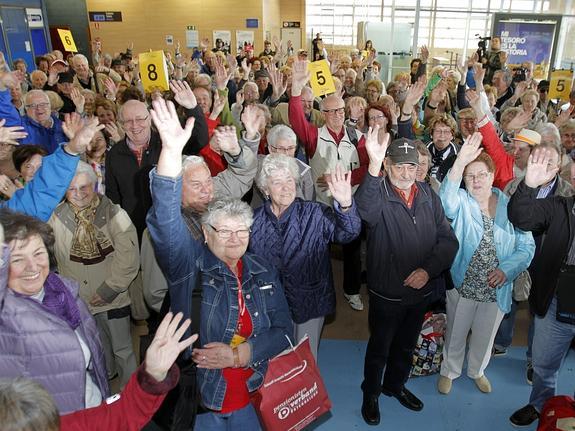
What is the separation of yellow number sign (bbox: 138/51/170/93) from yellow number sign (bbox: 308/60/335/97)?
1472 millimetres

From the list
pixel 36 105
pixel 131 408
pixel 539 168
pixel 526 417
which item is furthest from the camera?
pixel 36 105

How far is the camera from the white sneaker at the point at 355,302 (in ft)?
14.1

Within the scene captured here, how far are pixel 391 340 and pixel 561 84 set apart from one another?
472 centimetres

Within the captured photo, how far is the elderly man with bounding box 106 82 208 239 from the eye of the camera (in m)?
3.43

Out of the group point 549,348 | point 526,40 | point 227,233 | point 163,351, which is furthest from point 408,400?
point 526,40

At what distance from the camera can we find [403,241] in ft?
8.68

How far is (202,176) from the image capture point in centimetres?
247

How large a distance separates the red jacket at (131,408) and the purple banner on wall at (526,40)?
1009 cm

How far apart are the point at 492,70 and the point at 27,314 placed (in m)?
8.62

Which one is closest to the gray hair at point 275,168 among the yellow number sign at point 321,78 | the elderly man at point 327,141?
the elderly man at point 327,141

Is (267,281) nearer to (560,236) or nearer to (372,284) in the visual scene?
(372,284)

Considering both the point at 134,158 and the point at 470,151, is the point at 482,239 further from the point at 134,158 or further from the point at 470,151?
the point at 134,158

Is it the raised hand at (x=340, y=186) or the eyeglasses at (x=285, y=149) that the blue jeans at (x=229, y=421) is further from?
the eyeglasses at (x=285, y=149)

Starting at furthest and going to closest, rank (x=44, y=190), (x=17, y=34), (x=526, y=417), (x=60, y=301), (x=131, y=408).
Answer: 1. (x=17, y=34)
2. (x=526, y=417)
3. (x=44, y=190)
4. (x=60, y=301)
5. (x=131, y=408)
